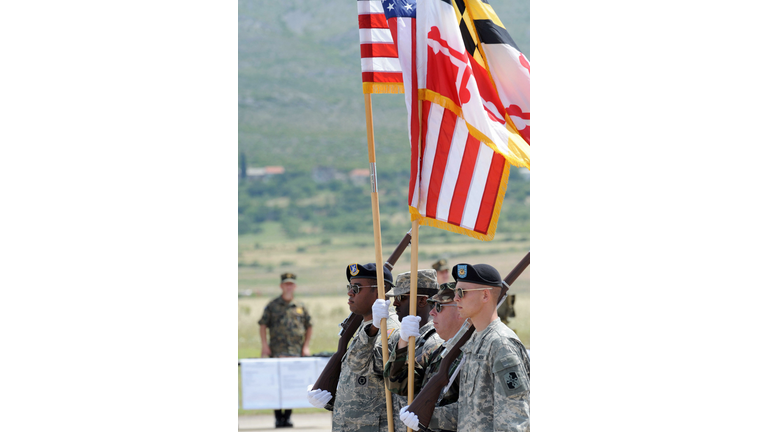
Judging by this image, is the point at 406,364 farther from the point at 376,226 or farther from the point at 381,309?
the point at 376,226

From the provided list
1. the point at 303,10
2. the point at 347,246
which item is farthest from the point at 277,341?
the point at 303,10

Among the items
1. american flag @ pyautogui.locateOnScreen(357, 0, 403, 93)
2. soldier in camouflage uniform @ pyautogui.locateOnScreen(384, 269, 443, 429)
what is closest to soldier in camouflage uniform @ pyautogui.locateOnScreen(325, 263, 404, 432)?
soldier in camouflage uniform @ pyautogui.locateOnScreen(384, 269, 443, 429)

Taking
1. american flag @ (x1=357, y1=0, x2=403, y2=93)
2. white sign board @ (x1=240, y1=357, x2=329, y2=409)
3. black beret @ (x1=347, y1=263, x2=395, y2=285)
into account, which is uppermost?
american flag @ (x1=357, y1=0, x2=403, y2=93)

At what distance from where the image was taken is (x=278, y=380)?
8.95 metres

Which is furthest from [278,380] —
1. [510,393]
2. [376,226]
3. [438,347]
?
→ [510,393]

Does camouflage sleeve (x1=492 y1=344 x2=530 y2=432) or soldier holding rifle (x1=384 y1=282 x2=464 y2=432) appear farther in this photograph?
soldier holding rifle (x1=384 y1=282 x2=464 y2=432)

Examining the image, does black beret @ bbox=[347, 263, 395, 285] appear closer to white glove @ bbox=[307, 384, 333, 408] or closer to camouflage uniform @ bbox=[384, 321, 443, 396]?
camouflage uniform @ bbox=[384, 321, 443, 396]

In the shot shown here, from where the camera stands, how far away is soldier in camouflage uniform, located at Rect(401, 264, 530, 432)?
11.6 feet

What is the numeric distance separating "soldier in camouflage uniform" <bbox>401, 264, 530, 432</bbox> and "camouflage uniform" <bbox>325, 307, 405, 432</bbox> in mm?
814

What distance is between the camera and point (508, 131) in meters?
4.24

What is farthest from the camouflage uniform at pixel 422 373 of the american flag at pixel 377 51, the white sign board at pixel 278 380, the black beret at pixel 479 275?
the white sign board at pixel 278 380

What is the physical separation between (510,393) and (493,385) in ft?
0.70

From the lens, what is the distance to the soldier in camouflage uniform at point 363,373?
471 centimetres

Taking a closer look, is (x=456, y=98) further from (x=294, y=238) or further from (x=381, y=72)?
(x=294, y=238)
